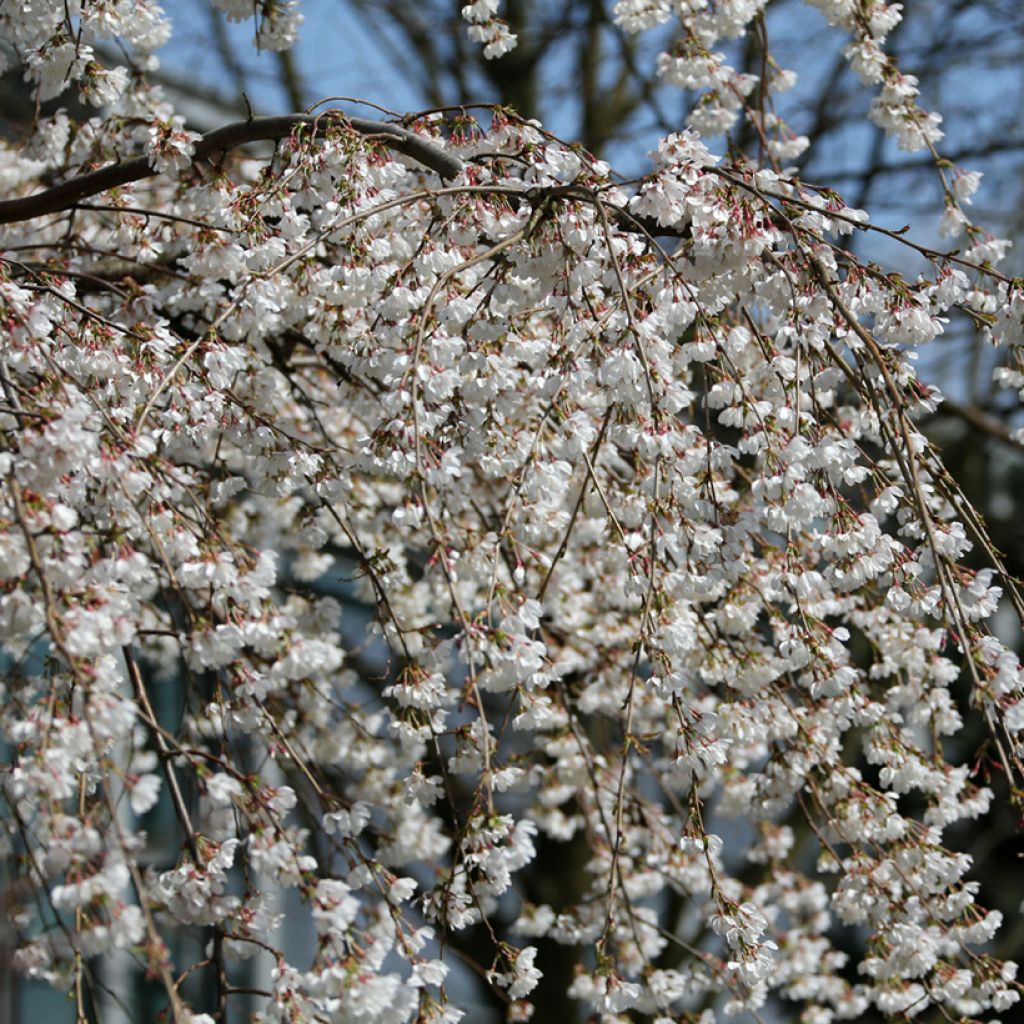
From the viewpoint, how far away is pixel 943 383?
718 cm

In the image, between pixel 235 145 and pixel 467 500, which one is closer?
pixel 235 145

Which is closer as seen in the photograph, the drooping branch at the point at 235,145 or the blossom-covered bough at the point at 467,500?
the blossom-covered bough at the point at 467,500

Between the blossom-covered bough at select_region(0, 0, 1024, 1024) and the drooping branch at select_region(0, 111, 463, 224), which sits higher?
the drooping branch at select_region(0, 111, 463, 224)

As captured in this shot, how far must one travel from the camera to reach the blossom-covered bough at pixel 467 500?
1.87 metres

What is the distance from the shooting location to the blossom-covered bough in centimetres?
187

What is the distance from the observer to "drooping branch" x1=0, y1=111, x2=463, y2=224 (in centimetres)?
247

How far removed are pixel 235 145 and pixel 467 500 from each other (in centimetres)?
95

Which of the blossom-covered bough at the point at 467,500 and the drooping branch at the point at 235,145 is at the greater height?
the drooping branch at the point at 235,145

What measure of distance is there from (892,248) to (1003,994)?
6.12 m

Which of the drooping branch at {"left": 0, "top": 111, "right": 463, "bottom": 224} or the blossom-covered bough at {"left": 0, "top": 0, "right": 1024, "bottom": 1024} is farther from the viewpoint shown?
the drooping branch at {"left": 0, "top": 111, "right": 463, "bottom": 224}

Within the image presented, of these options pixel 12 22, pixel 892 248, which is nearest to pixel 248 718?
pixel 12 22

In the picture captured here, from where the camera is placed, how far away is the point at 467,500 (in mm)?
2932

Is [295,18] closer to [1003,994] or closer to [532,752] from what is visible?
[532,752]

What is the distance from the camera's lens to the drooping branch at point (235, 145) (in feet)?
8.12
